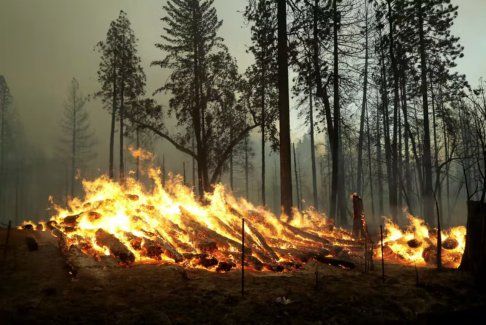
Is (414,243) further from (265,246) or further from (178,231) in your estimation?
(178,231)

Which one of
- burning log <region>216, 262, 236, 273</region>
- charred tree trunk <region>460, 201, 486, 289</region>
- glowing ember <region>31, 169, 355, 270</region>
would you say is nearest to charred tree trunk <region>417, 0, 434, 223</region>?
glowing ember <region>31, 169, 355, 270</region>

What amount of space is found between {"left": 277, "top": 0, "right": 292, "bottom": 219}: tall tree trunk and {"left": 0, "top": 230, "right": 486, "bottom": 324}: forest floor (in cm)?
564

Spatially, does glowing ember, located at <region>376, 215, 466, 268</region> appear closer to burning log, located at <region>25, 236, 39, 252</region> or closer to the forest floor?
the forest floor

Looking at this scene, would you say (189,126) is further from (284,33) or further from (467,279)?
(467,279)

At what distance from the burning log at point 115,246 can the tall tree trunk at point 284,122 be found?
6.90 meters

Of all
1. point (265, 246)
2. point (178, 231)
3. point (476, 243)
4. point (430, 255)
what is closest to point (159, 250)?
point (178, 231)

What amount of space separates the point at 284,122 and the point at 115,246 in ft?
26.4

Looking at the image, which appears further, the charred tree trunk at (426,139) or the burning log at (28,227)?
the charred tree trunk at (426,139)

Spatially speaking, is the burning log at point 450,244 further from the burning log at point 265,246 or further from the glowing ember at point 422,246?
the burning log at point 265,246

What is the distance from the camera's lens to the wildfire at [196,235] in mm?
8203

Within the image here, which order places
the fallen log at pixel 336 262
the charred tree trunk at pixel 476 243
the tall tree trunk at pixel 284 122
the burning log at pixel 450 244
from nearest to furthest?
1. the charred tree trunk at pixel 476 243
2. the fallen log at pixel 336 262
3. the burning log at pixel 450 244
4. the tall tree trunk at pixel 284 122

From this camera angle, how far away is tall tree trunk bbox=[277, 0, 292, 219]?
520 inches

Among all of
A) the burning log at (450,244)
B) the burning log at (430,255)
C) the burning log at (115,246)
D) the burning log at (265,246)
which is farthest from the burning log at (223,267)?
the burning log at (450,244)

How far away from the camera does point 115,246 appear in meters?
8.00
